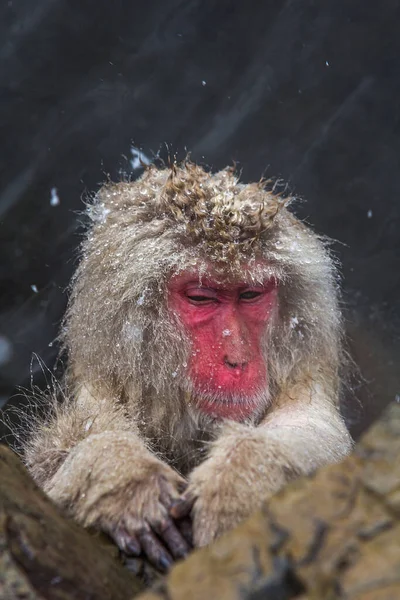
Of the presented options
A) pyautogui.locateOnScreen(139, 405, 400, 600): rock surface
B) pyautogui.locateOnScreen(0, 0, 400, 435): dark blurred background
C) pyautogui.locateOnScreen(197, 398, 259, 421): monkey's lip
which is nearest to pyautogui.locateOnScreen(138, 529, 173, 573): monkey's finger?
pyautogui.locateOnScreen(139, 405, 400, 600): rock surface

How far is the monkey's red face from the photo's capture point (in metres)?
3.30

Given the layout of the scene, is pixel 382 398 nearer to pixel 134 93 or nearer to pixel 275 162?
pixel 275 162

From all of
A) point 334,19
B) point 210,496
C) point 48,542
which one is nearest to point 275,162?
point 334,19

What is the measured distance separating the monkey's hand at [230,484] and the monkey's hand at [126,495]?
0.06m

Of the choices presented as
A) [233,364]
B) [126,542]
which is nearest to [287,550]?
[126,542]

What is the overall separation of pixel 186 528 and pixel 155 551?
0.14m

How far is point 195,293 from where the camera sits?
135 inches

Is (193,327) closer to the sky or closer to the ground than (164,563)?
closer to the sky

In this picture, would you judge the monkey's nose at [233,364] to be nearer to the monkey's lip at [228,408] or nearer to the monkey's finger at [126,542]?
the monkey's lip at [228,408]

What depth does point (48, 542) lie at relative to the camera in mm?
1940

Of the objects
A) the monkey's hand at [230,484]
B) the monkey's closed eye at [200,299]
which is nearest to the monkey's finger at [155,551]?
the monkey's hand at [230,484]

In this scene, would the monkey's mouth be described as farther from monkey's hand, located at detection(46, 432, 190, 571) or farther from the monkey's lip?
monkey's hand, located at detection(46, 432, 190, 571)

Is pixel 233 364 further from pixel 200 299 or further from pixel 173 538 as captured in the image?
pixel 173 538

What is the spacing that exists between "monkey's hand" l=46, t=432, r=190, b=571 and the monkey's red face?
605 mm
